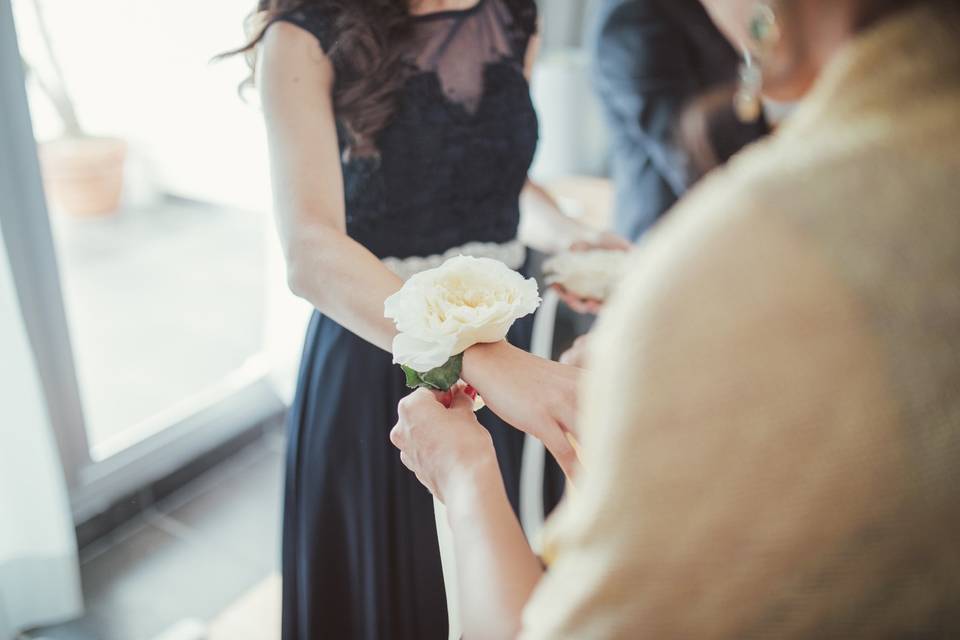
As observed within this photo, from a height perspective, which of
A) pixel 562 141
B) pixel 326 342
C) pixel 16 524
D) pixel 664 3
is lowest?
pixel 16 524

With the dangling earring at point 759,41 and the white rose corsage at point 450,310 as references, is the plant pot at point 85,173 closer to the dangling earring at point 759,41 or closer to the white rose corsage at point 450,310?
the white rose corsage at point 450,310

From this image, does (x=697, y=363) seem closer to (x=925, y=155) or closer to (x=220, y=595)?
(x=925, y=155)

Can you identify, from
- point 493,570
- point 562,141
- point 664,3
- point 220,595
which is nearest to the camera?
point 493,570

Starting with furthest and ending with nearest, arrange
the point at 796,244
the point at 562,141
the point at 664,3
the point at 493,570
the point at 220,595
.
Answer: the point at 562,141, the point at 220,595, the point at 664,3, the point at 493,570, the point at 796,244

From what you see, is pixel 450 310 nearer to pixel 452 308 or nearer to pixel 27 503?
pixel 452 308

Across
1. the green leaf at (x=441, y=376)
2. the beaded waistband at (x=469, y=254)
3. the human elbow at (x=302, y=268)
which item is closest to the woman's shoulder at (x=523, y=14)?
the beaded waistband at (x=469, y=254)

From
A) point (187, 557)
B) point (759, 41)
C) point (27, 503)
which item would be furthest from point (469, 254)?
point (187, 557)

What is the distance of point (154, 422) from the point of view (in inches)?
76.2

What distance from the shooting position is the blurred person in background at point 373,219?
788mm

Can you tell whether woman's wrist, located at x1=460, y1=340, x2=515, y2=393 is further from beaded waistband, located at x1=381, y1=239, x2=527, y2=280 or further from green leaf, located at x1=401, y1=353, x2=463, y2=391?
beaded waistband, located at x1=381, y1=239, x2=527, y2=280

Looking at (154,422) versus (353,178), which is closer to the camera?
(353,178)

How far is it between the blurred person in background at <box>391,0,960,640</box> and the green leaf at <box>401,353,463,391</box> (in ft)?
1.02

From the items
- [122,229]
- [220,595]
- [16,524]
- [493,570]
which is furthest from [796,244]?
[122,229]

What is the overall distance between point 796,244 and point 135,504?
1.91 meters
